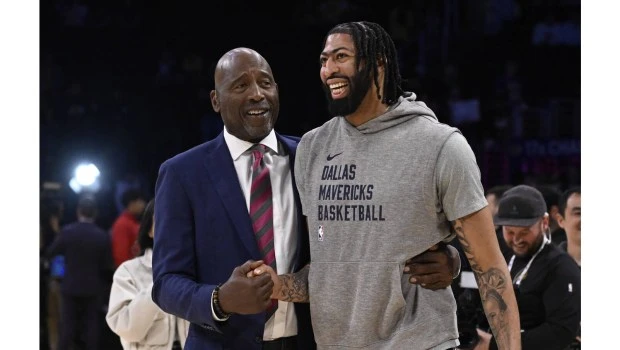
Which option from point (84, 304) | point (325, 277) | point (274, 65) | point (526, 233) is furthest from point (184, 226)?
point (274, 65)

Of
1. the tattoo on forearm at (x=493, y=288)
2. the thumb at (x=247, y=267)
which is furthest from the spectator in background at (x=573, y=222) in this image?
the thumb at (x=247, y=267)

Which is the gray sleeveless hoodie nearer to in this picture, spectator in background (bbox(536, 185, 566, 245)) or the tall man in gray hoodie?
the tall man in gray hoodie

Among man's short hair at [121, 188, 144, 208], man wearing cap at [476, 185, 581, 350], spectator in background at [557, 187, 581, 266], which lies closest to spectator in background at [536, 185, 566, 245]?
spectator in background at [557, 187, 581, 266]

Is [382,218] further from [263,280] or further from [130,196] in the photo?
[130,196]

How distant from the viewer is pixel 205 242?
2816 millimetres

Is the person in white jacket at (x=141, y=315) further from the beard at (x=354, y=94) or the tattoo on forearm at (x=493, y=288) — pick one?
the tattoo on forearm at (x=493, y=288)

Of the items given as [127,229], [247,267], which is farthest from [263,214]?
[127,229]

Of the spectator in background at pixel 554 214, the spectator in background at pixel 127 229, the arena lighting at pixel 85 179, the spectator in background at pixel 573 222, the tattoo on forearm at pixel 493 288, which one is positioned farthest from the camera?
the arena lighting at pixel 85 179

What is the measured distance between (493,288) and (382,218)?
→ 37cm

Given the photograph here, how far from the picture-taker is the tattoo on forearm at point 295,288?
276 centimetres

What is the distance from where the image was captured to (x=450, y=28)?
37.6ft

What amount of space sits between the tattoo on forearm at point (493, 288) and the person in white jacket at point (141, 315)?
1.85 m

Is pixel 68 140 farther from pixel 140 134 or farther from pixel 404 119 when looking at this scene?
pixel 404 119
